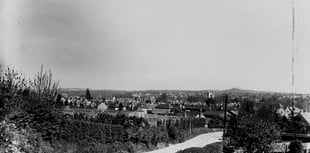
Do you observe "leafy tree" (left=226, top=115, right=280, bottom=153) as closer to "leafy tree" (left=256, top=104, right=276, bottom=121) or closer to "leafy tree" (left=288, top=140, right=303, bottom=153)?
"leafy tree" (left=288, top=140, right=303, bottom=153)

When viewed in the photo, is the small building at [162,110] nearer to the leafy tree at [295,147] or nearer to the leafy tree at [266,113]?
the leafy tree at [266,113]

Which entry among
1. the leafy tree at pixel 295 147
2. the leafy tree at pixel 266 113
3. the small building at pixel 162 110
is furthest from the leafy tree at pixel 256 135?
the small building at pixel 162 110

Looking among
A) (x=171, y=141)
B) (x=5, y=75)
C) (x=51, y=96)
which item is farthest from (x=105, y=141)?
(x=5, y=75)

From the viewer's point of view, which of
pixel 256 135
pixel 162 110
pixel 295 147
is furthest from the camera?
pixel 162 110

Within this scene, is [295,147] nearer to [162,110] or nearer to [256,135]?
[256,135]

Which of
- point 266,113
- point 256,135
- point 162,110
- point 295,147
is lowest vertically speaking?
point 162,110

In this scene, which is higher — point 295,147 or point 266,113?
point 266,113

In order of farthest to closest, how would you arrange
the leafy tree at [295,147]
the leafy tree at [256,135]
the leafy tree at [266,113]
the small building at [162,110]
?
1. the small building at [162,110]
2. the leafy tree at [266,113]
3. the leafy tree at [295,147]
4. the leafy tree at [256,135]

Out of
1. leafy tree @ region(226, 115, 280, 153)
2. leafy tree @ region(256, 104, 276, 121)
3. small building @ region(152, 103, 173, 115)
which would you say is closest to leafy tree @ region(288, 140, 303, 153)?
leafy tree @ region(226, 115, 280, 153)

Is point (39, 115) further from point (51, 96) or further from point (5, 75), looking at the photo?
point (5, 75)

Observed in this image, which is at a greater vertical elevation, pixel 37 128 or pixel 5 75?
pixel 5 75

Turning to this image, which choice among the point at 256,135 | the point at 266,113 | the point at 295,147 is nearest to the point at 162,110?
the point at 266,113
